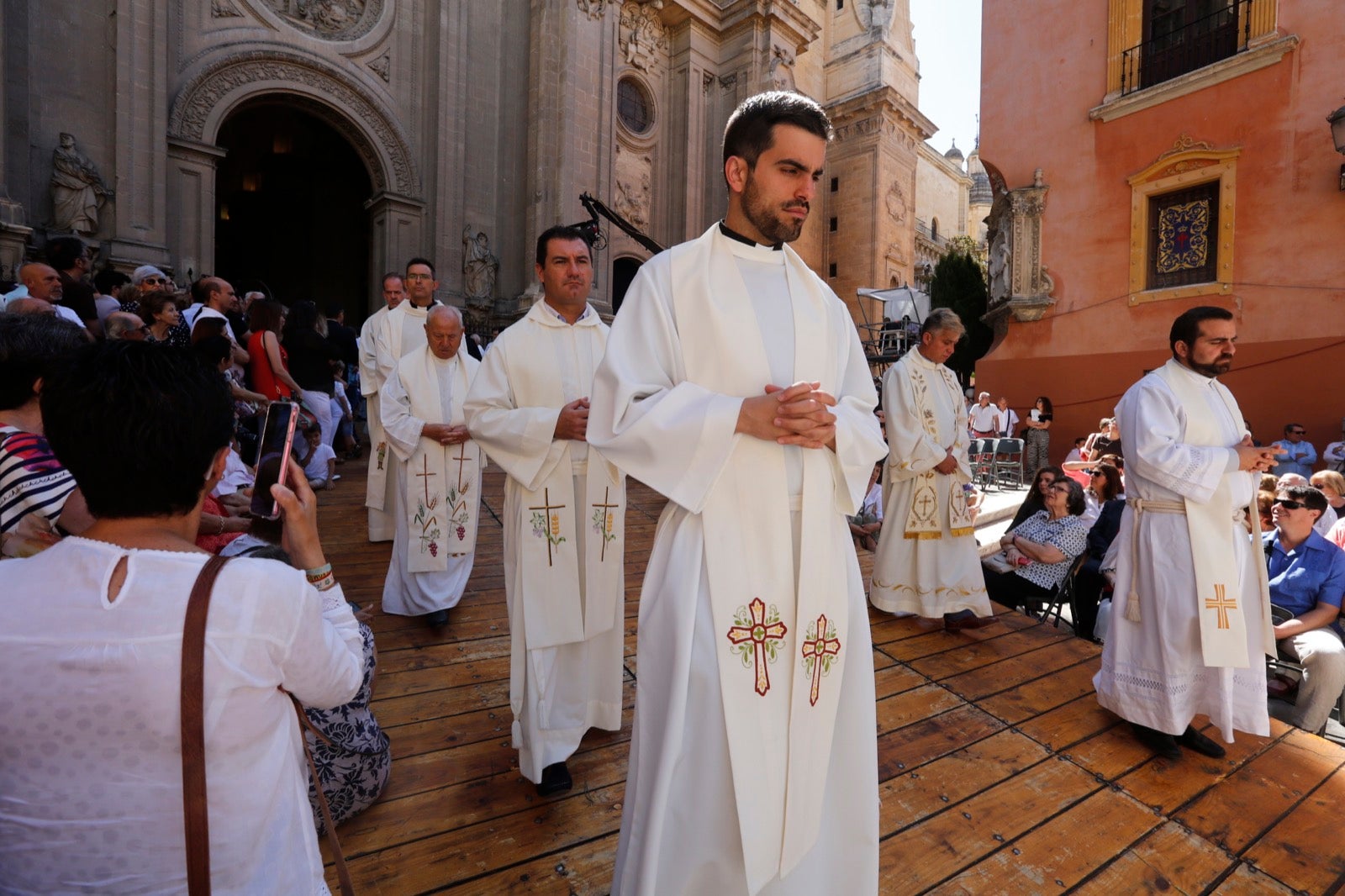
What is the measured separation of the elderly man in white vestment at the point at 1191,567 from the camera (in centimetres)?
298

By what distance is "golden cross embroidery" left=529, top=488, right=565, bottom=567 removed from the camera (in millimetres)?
2727

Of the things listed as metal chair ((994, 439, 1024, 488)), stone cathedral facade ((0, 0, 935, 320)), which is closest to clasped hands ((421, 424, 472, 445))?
stone cathedral facade ((0, 0, 935, 320))

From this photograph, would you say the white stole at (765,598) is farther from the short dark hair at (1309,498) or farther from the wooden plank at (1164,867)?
the short dark hair at (1309,498)

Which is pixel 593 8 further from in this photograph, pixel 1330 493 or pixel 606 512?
pixel 606 512

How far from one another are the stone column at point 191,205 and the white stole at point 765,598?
11063mm

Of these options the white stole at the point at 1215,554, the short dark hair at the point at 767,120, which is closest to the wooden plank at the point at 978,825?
the white stole at the point at 1215,554

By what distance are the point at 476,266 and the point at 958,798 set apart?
12872 mm

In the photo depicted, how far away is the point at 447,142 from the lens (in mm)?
13227

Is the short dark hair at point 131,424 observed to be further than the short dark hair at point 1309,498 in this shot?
No

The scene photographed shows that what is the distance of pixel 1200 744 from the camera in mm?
3111

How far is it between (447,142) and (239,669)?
1403cm

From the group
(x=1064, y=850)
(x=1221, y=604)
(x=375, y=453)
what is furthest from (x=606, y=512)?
(x=375, y=453)

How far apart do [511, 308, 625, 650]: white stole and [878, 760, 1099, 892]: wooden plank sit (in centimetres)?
128

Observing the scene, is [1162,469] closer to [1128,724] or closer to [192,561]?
[1128,724]
